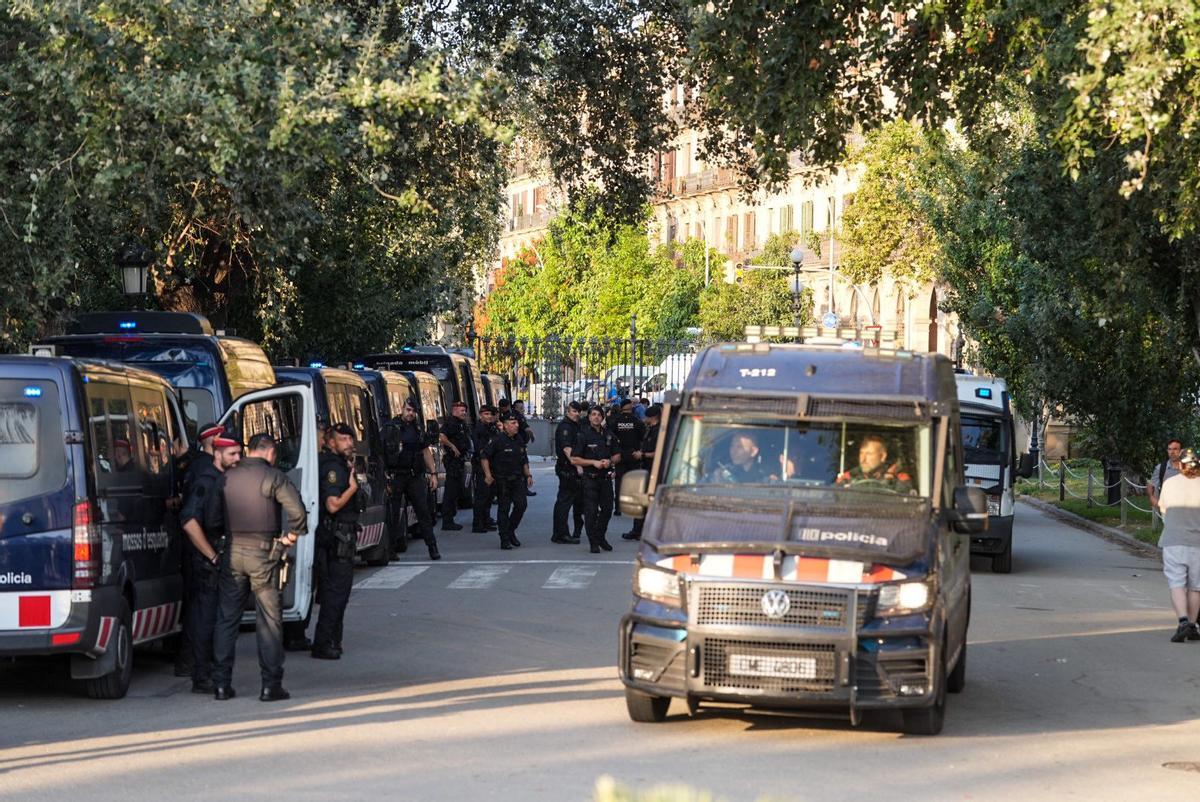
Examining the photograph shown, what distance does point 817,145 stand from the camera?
1767cm

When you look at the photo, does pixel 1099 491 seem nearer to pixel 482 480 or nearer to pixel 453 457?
pixel 453 457

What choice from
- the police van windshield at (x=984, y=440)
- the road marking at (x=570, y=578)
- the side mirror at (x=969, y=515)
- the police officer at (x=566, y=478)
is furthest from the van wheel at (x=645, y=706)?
the police officer at (x=566, y=478)

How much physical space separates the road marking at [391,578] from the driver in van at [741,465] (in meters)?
8.62

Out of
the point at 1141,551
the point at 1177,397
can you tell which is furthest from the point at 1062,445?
the point at 1141,551

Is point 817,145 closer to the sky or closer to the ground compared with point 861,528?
closer to the sky

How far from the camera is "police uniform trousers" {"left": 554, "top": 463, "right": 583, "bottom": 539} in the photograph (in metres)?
25.1

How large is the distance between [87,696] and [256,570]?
4.41 ft

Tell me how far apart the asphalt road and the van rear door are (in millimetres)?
750

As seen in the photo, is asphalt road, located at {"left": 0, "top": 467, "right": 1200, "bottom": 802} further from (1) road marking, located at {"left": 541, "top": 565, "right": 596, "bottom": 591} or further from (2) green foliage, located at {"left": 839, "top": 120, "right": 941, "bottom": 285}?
(2) green foliage, located at {"left": 839, "top": 120, "right": 941, "bottom": 285}

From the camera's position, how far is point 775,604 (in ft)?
34.4

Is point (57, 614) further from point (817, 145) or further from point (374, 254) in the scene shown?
point (374, 254)

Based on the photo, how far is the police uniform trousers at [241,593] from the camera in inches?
485

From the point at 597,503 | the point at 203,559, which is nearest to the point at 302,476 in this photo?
the point at 203,559

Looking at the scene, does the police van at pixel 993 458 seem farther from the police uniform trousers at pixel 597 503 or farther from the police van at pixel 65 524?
the police van at pixel 65 524
